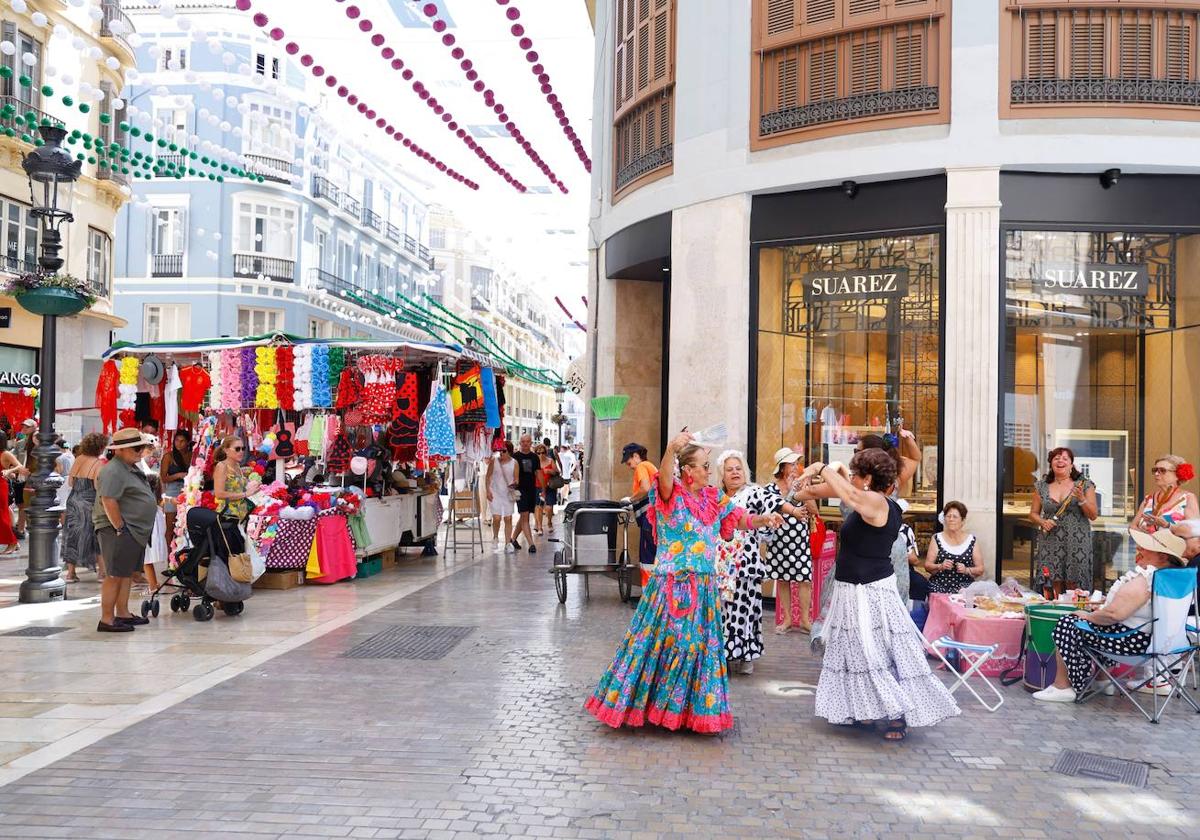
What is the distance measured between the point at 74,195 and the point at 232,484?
62.9 feet

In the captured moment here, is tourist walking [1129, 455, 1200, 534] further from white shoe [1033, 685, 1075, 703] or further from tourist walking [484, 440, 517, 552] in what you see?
tourist walking [484, 440, 517, 552]

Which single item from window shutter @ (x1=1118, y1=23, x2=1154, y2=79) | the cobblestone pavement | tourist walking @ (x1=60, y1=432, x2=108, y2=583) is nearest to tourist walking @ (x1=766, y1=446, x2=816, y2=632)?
the cobblestone pavement

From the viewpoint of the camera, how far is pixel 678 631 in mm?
5918

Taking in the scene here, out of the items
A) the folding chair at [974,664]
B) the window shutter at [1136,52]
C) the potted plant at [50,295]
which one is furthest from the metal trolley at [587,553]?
the window shutter at [1136,52]

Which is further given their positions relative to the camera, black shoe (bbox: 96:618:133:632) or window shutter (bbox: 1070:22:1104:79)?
window shutter (bbox: 1070:22:1104:79)

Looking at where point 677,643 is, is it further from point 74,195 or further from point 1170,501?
point 74,195

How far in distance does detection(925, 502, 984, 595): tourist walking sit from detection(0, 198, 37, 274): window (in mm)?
21717

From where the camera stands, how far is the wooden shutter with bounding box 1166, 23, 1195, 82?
1043 cm

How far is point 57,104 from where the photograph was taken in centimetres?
2358

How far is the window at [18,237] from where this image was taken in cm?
2233

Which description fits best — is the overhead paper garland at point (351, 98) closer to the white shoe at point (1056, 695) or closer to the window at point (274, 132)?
the white shoe at point (1056, 695)

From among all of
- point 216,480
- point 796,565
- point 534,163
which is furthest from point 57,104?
point 796,565

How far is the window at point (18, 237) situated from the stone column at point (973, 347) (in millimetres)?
21003

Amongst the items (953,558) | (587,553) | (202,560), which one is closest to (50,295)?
(202,560)
